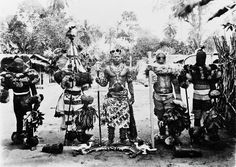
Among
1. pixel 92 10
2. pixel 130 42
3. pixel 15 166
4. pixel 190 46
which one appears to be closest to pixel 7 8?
pixel 92 10

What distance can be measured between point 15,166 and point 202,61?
120 inches

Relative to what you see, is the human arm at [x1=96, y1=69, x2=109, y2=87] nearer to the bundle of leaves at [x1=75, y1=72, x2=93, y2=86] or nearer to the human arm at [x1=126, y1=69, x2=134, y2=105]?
the bundle of leaves at [x1=75, y1=72, x2=93, y2=86]

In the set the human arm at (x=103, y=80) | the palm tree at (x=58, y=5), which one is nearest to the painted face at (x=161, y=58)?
the human arm at (x=103, y=80)

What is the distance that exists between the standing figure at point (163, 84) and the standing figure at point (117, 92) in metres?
0.40

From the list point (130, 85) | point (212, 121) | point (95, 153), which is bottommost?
point (95, 153)

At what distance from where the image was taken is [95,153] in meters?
4.57

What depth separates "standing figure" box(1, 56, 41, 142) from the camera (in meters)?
4.70

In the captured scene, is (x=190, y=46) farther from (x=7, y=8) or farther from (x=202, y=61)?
(x=7, y=8)

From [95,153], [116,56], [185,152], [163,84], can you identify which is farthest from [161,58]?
[95,153]

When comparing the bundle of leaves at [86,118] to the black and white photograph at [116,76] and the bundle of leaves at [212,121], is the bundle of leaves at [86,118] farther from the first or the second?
the bundle of leaves at [212,121]

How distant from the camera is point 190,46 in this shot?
16.0ft

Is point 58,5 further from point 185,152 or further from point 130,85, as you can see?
point 185,152

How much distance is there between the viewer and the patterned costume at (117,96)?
181 inches

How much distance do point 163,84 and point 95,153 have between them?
4.59ft
